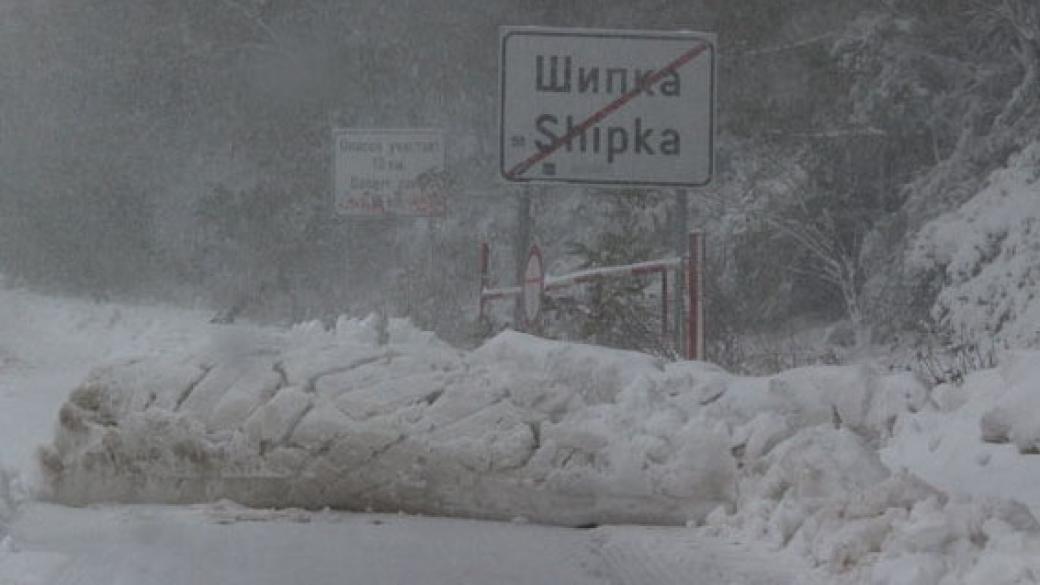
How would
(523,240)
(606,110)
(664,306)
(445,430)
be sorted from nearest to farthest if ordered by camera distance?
(445,430) < (664,306) < (606,110) < (523,240)

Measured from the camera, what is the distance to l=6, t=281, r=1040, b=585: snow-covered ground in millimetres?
7215

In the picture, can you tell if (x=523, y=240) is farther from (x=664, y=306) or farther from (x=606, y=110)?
(x=664, y=306)

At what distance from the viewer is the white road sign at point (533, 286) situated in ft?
49.6

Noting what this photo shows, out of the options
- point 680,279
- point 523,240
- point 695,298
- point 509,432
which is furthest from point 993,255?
point 509,432

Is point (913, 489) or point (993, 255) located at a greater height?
point (993, 255)

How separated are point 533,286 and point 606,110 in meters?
2.14

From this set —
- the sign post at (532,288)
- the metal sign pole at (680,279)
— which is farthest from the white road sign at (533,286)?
the metal sign pole at (680,279)

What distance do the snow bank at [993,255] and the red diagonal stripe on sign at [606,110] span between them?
20.9ft

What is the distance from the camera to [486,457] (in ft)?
27.1

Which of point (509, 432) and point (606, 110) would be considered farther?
point (606, 110)

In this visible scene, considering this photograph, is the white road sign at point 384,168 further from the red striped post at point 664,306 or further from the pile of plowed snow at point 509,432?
the pile of plowed snow at point 509,432

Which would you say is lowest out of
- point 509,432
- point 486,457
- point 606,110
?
point 486,457

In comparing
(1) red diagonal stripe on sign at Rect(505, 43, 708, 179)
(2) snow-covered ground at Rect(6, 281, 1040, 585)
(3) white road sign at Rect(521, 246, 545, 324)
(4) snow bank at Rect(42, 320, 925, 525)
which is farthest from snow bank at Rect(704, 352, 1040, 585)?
(3) white road sign at Rect(521, 246, 545, 324)

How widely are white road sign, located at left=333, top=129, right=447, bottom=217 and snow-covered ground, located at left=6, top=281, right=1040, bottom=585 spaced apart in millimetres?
15082
